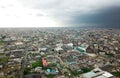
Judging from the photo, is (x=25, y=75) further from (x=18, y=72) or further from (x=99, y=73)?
(x=99, y=73)

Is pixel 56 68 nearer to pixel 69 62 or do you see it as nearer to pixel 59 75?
pixel 59 75

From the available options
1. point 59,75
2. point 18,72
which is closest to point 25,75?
point 18,72

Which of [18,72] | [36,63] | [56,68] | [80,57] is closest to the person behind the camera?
[18,72]

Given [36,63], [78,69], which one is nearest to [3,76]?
[36,63]

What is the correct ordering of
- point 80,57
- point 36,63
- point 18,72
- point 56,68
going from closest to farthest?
point 18,72
point 56,68
point 36,63
point 80,57

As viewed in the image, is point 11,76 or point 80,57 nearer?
point 11,76

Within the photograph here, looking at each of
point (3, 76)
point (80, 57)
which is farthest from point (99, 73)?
point (3, 76)

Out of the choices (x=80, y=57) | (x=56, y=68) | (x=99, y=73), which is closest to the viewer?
(x=99, y=73)

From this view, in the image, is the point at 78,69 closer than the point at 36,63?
Yes
